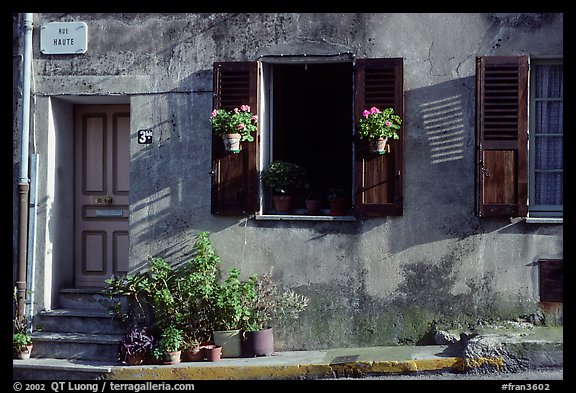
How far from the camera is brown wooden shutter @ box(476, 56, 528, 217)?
907 centimetres

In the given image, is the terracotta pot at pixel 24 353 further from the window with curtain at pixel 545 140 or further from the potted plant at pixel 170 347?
the window with curtain at pixel 545 140

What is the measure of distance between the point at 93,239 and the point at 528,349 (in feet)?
17.8

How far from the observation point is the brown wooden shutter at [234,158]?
9.52 metres


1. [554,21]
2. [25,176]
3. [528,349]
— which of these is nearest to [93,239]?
[25,176]

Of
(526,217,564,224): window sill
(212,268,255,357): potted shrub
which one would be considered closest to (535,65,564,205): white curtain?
(526,217,564,224): window sill

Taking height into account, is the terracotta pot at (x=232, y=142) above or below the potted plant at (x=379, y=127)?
below

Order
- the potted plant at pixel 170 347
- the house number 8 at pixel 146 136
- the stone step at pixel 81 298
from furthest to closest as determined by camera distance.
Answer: the stone step at pixel 81 298 < the house number 8 at pixel 146 136 < the potted plant at pixel 170 347

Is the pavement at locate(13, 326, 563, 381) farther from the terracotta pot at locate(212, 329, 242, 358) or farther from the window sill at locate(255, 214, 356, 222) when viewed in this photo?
the window sill at locate(255, 214, 356, 222)

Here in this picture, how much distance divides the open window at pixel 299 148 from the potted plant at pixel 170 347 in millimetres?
1486

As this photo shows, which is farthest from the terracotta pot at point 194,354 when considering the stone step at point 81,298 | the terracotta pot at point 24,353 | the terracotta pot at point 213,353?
the terracotta pot at point 24,353

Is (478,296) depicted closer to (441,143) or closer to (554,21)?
(441,143)

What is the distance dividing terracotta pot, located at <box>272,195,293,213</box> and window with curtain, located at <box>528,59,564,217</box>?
2.72 metres
